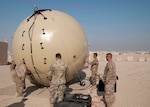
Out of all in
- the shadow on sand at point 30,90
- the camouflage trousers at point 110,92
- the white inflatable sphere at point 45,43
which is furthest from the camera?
the shadow on sand at point 30,90

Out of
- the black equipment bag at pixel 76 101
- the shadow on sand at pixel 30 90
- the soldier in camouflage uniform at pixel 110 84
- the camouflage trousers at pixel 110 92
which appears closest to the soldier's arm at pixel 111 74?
the soldier in camouflage uniform at pixel 110 84

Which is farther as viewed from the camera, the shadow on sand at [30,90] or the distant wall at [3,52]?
the distant wall at [3,52]

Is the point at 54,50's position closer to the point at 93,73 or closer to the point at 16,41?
the point at 16,41

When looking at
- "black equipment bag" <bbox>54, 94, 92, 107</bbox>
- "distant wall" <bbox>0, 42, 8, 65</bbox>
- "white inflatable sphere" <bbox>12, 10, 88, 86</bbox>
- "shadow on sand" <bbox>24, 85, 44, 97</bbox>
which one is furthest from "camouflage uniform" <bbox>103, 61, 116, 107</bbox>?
"distant wall" <bbox>0, 42, 8, 65</bbox>

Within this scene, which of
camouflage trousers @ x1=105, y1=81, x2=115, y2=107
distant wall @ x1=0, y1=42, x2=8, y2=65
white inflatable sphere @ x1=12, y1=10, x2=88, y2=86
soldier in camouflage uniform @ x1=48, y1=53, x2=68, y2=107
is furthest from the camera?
distant wall @ x1=0, y1=42, x2=8, y2=65

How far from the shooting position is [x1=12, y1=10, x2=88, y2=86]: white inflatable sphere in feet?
26.5

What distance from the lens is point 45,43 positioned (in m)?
8.05

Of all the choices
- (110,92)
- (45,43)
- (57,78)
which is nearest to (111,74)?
(110,92)

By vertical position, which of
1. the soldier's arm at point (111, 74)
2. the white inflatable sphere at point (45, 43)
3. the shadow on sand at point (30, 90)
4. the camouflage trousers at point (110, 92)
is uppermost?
the white inflatable sphere at point (45, 43)

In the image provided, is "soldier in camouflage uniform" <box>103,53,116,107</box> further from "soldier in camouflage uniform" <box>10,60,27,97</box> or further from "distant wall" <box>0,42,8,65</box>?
"distant wall" <box>0,42,8,65</box>

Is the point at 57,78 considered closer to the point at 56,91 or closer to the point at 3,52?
the point at 56,91

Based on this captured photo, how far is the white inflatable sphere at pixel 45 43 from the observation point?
26.5 feet

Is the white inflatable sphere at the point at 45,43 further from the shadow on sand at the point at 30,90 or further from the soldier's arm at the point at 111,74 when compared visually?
the soldier's arm at the point at 111,74

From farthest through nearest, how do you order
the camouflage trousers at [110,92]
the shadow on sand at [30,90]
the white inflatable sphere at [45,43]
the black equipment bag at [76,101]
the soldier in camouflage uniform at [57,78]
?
the shadow on sand at [30,90] < the white inflatable sphere at [45,43] < the soldier in camouflage uniform at [57,78] < the camouflage trousers at [110,92] < the black equipment bag at [76,101]
